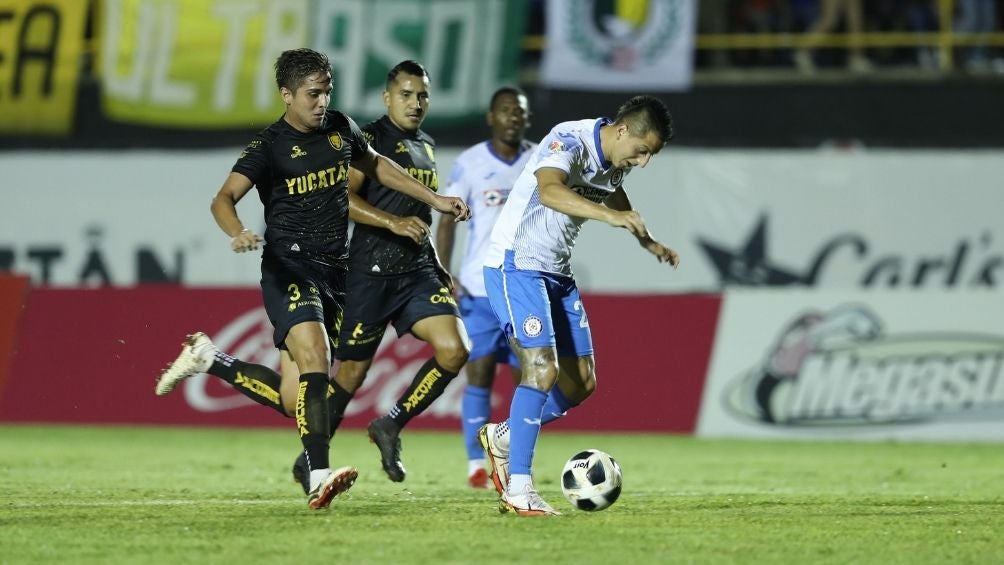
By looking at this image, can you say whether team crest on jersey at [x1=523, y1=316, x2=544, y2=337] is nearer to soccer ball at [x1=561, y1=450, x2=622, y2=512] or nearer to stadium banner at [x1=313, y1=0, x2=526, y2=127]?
soccer ball at [x1=561, y1=450, x2=622, y2=512]

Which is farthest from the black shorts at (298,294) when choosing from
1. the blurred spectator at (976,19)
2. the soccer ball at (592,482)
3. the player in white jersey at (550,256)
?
the blurred spectator at (976,19)

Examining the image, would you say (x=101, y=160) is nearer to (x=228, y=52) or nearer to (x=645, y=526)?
(x=228, y=52)

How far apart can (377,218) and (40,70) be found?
10268mm

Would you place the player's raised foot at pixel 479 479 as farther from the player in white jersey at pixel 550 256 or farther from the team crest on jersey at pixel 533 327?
the team crest on jersey at pixel 533 327

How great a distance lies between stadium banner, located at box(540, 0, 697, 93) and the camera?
1684cm

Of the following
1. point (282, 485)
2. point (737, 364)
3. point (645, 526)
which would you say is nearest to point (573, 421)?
point (737, 364)

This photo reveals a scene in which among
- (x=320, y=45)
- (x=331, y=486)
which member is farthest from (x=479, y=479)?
(x=320, y=45)

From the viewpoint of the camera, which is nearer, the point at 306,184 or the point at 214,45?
the point at 306,184

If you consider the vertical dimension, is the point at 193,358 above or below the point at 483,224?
below

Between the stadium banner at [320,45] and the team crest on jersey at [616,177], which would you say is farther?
the stadium banner at [320,45]

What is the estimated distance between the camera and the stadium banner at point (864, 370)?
13.4m

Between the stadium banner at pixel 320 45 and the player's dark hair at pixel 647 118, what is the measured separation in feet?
31.4

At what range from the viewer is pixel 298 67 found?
7.46 meters

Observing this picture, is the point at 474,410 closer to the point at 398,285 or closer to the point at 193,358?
the point at 398,285
